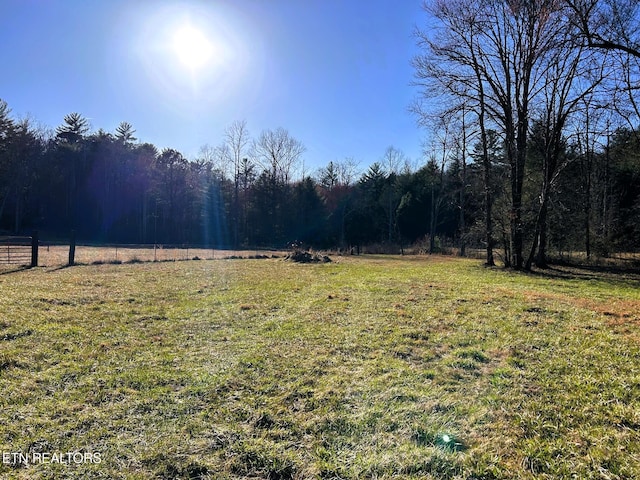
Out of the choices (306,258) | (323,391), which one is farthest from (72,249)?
(323,391)

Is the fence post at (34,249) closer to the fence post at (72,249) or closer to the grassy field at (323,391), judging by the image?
the fence post at (72,249)

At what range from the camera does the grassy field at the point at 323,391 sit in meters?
2.36

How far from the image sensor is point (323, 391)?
3.43 meters

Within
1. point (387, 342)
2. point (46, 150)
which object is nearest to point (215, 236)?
point (46, 150)

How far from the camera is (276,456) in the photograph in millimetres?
2426

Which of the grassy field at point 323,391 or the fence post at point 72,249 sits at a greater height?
the fence post at point 72,249

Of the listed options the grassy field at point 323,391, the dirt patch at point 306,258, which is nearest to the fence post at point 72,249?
the grassy field at point 323,391

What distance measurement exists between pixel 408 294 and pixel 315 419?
19.6 ft

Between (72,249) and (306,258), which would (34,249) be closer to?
(72,249)

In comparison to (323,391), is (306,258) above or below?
above

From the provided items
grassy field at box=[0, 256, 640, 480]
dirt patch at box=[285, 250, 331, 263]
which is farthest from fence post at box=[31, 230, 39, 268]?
dirt patch at box=[285, 250, 331, 263]

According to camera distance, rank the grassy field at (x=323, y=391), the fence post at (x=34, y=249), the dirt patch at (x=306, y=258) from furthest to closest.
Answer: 1. the dirt patch at (x=306, y=258)
2. the fence post at (x=34, y=249)
3. the grassy field at (x=323, y=391)

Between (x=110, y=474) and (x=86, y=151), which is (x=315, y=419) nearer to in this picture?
(x=110, y=474)

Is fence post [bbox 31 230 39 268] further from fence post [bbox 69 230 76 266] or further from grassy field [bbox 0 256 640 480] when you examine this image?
grassy field [bbox 0 256 640 480]
